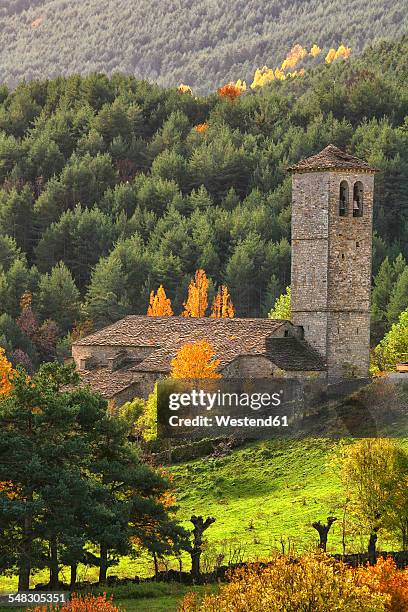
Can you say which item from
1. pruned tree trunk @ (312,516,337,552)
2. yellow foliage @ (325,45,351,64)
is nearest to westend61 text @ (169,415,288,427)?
pruned tree trunk @ (312,516,337,552)

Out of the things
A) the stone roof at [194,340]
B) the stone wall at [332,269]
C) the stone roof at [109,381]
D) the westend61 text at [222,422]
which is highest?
the stone wall at [332,269]

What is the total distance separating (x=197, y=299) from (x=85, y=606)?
57.1m

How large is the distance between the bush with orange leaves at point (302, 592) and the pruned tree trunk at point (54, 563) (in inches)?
312

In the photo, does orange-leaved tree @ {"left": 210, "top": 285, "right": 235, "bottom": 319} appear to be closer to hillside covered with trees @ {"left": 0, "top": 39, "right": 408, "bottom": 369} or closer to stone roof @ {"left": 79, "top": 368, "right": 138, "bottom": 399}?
hillside covered with trees @ {"left": 0, "top": 39, "right": 408, "bottom": 369}

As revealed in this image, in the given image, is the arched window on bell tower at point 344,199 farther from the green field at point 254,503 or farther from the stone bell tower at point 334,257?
the green field at point 254,503

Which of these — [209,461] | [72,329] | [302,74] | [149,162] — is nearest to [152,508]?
[209,461]

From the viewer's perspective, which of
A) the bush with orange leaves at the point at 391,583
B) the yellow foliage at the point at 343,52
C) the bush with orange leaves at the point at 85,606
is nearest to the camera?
the bush with orange leaves at the point at 85,606

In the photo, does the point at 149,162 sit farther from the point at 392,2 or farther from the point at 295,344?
the point at 392,2

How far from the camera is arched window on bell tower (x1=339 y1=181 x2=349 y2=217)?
243 ft

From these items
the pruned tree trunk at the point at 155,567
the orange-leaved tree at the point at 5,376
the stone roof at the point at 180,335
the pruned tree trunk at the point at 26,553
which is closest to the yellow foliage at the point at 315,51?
the stone roof at the point at 180,335

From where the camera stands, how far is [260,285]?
103125 millimetres

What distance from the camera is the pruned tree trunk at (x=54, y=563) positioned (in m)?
44.1

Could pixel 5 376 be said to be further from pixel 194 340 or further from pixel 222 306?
pixel 222 306

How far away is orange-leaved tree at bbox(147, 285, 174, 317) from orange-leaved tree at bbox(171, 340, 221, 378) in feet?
78.1
